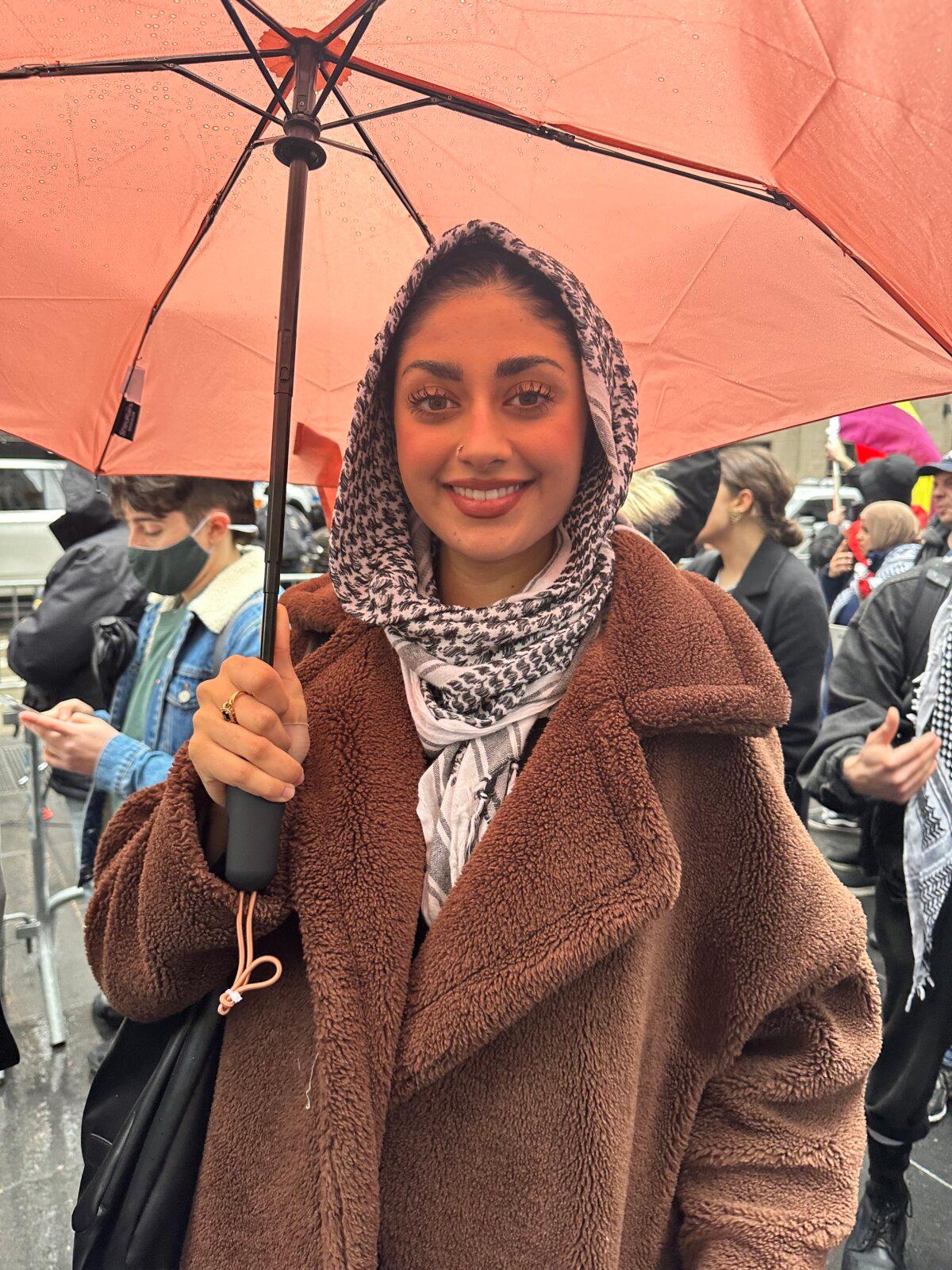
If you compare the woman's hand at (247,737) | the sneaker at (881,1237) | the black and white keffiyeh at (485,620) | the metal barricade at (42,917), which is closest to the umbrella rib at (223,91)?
the black and white keffiyeh at (485,620)

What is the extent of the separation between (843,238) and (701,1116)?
54.2 inches

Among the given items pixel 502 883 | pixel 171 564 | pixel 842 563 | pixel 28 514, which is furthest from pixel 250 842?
pixel 28 514

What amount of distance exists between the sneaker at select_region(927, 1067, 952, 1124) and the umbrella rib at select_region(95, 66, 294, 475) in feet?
12.3

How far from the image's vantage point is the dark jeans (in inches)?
107

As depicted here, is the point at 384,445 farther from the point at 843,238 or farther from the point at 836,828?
the point at 836,828

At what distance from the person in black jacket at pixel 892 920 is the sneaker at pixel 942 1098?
0.85 metres

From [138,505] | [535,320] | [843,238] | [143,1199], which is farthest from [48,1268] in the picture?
[843,238]

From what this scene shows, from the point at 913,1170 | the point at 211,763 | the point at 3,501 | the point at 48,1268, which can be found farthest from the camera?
the point at 3,501

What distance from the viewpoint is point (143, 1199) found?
3.99 feet

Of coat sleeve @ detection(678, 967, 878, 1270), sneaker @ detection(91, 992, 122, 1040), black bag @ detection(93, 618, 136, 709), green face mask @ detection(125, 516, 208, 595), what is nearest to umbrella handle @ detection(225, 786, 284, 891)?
coat sleeve @ detection(678, 967, 878, 1270)

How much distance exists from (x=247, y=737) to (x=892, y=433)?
3.93 metres

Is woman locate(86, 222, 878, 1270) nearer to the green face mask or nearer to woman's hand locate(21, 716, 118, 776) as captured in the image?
woman's hand locate(21, 716, 118, 776)

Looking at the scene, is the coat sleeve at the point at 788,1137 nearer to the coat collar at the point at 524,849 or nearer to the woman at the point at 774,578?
the coat collar at the point at 524,849

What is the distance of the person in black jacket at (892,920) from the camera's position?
2.72 meters
